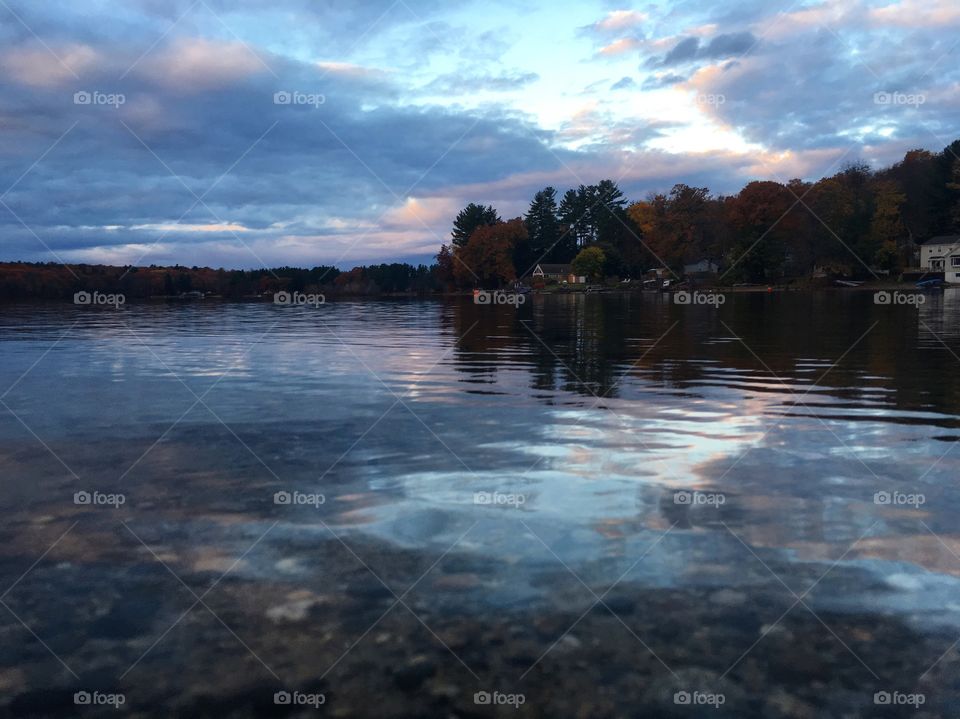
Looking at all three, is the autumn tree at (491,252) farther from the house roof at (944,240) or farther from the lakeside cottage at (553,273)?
the house roof at (944,240)

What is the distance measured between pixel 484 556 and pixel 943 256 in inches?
5508

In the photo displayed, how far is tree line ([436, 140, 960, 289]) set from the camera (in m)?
125

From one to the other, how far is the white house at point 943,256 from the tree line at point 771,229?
4737 millimetres

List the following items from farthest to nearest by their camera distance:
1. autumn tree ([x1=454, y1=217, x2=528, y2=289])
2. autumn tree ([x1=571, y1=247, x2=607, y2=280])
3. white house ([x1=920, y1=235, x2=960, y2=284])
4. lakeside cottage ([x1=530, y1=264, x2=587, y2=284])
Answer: lakeside cottage ([x1=530, y1=264, x2=587, y2=284]) → autumn tree ([x1=454, y1=217, x2=528, y2=289]) → autumn tree ([x1=571, y1=247, x2=607, y2=280]) → white house ([x1=920, y1=235, x2=960, y2=284])

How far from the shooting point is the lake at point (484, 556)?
4.49 meters

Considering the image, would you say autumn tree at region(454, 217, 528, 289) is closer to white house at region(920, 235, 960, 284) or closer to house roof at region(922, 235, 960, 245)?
white house at region(920, 235, 960, 284)

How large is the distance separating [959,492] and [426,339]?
2537 centimetres

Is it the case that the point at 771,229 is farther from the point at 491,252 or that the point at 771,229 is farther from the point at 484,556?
the point at 484,556

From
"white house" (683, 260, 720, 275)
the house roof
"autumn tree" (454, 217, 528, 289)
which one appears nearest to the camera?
the house roof

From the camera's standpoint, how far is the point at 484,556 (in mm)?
6535

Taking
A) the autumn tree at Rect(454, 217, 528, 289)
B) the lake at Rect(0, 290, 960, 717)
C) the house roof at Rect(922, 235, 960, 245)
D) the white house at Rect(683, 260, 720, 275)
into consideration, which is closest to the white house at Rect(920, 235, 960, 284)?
the house roof at Rect(922, 235, 960, 245)

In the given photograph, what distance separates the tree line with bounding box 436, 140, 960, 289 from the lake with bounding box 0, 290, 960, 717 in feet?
395

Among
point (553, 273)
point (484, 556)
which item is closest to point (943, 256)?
point (553, 273)

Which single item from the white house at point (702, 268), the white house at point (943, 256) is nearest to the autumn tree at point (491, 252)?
the white house at point (702, 268)
